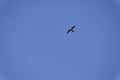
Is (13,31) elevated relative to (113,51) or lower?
elevated

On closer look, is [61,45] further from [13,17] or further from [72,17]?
[13,17]

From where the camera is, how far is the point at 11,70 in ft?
14.1

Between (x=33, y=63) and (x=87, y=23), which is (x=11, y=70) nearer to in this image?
(x=33, y=63)

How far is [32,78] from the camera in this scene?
4.34m

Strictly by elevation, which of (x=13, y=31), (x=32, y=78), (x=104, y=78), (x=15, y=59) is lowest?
(x=104, y=78)

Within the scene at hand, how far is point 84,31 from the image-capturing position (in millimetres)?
4375

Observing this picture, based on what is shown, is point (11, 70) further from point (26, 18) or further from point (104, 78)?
point (104, 78)

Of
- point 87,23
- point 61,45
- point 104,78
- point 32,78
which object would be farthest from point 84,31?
point 32,78

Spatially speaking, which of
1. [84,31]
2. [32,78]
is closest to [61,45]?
[84,31]

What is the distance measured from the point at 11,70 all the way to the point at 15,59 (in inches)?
7.5

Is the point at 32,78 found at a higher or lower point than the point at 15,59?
lower

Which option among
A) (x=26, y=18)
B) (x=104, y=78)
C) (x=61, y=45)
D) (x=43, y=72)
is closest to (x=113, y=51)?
(x=104, y=78)

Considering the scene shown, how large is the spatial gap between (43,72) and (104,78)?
1011mm

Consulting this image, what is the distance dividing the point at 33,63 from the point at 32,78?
247mm
